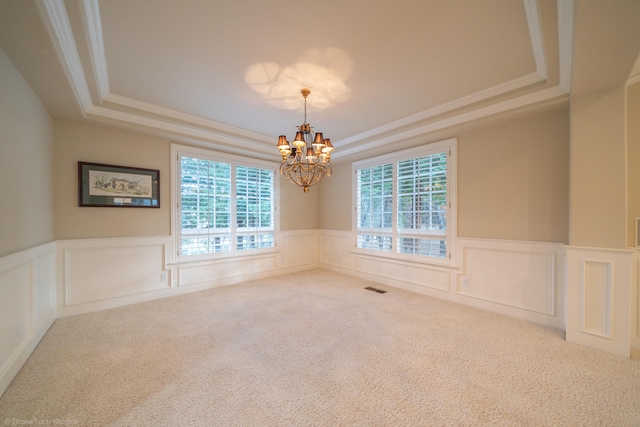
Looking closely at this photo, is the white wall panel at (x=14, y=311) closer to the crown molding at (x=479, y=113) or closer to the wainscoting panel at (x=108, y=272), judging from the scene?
the wainscoting panel at (x=108, y=272)

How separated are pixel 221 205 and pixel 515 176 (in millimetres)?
4421

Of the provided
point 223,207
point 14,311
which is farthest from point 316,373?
point 223,207

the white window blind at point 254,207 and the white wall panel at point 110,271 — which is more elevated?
the white window blind at point 254,207

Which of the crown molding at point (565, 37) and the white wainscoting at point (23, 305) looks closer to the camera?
the crown molding at point (565, 37)

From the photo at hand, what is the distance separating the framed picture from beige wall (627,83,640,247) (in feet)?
18.4

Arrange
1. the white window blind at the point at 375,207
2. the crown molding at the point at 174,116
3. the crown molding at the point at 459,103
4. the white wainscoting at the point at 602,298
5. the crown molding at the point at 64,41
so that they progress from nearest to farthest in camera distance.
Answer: the crown molding at the point at 64,41
the white wainscoting at the point at 602,298
the crown molding at the point at 459,103
the crown molding at the point at 174,116
the white window blind at the point at 375,207

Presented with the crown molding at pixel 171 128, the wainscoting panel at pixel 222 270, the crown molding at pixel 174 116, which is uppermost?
the crown molding at pixel 174 116

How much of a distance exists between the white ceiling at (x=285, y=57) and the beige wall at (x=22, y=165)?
0.55 feet

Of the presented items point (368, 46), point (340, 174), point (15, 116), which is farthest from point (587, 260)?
point (15, 116)

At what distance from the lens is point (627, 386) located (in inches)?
71.6

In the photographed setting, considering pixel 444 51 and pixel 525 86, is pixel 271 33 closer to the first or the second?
pixel 444 51

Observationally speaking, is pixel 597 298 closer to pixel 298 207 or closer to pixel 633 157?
pixel 633 157

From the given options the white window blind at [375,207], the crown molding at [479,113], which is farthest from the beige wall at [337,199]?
the crown molding at [479,113]

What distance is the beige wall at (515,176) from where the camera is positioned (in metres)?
2.81
